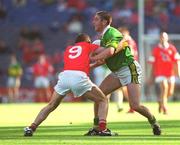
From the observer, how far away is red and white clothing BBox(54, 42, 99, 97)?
15188 millimetres

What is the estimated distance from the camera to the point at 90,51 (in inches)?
605

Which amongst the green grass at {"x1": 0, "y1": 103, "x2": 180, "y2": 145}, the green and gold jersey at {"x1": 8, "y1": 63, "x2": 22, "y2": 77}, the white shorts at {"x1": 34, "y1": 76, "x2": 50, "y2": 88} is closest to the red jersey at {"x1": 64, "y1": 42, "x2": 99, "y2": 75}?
the green grass at {"x1": 0, "y1": 103, "x2": 180, "y2": 145}

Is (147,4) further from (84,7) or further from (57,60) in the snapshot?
(57,60)

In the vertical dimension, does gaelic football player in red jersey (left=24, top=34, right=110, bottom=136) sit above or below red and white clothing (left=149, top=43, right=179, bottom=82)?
below

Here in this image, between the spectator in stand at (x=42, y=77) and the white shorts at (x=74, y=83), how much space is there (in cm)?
2430

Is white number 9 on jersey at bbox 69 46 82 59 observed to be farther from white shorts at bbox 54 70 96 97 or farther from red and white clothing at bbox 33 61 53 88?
red and white clothing at bbox 33 61 53 88

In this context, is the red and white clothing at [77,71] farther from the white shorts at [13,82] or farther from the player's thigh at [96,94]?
the white shorts at [13,82]

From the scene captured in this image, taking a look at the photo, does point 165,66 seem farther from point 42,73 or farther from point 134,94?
point 42,73

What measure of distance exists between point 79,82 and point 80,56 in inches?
18.7

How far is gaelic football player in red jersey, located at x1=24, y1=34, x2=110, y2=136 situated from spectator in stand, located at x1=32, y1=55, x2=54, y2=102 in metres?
24.3

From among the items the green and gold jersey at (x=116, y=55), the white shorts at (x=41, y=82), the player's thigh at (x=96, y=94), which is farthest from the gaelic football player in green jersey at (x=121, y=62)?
the white shorts at (x=41, y=82)

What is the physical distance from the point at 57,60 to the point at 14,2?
5.13 meters

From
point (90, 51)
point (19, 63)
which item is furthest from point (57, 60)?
point (90, 51)

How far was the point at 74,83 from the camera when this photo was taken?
49.8 feet
